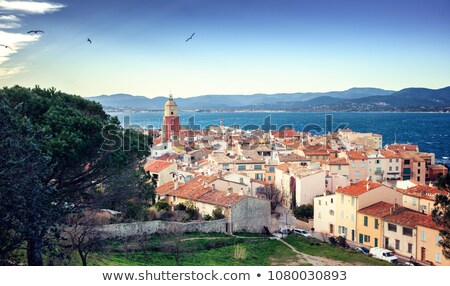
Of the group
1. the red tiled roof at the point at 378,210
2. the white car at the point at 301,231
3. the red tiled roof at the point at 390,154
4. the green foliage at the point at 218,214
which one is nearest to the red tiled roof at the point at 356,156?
the red tiled roof at the point at 390,154

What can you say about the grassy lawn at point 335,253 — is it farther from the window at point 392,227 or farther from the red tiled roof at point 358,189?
the red tiled roof at point 358,189

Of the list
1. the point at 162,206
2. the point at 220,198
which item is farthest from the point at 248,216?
A: the point at 162,206

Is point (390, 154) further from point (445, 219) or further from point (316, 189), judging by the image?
point (445, 219)

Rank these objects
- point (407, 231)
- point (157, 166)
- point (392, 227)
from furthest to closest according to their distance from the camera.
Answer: point (157, 166), point (392, 227), point (407, 231)

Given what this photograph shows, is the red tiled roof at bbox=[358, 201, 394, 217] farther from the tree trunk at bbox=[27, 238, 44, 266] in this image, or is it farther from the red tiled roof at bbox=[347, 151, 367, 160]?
the red tiled roof at bbox=[347, 151, 367, 160]

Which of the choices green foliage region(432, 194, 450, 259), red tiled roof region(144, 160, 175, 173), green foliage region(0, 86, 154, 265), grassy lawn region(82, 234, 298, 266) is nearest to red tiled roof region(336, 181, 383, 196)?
grassy lawn region(82, 234, 298, 266)

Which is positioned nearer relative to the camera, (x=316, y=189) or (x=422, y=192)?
(x=422, y=192)
